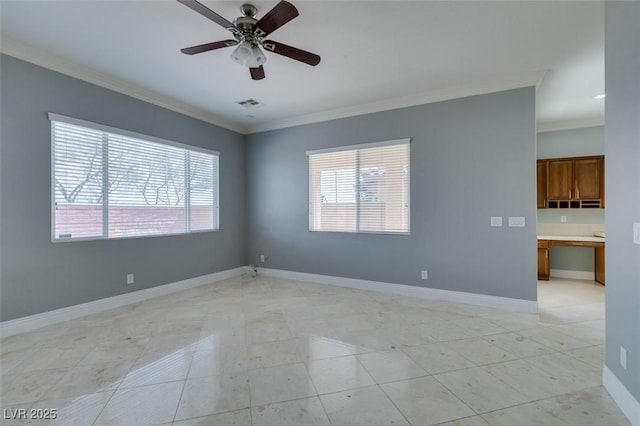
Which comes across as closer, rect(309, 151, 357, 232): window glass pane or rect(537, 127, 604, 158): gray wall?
rect(309, 151, 357, 232): window glass pane

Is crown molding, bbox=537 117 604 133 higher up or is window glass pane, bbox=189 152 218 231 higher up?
crown molding, bbox=537 117 604 133

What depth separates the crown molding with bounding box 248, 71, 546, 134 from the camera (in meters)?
3.53

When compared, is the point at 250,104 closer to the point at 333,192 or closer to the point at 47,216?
the point at 333,192

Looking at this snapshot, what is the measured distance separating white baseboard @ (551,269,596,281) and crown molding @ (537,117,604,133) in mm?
2706

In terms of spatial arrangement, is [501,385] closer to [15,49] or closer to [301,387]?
[301,387]

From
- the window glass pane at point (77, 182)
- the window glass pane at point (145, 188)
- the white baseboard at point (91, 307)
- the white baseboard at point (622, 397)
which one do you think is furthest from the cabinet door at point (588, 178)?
the window glass pane at point (77, 182)

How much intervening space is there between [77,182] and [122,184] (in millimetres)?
497

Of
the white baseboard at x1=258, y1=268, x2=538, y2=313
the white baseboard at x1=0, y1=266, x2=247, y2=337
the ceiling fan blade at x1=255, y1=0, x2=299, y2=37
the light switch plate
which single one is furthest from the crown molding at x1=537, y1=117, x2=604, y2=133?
the white baseboard at x1=0, y1=266, x2=247, y2=337

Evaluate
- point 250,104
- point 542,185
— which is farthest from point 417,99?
point 542,185

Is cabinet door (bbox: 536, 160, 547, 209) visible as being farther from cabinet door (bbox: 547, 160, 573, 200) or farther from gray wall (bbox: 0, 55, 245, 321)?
gray wall (bbox: 0, 55, 245, 321)

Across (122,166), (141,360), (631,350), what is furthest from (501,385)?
(122,166)

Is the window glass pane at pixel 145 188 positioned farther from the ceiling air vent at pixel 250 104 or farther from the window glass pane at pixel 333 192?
the window glass pane at pixel 333 192

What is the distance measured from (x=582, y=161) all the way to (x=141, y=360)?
7.22 m

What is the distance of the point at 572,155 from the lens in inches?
210
